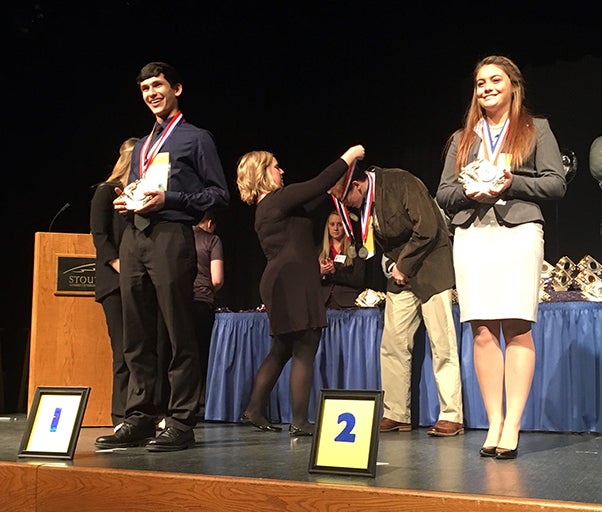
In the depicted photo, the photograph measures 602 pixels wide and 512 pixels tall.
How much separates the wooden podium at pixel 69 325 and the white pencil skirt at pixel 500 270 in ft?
7.32

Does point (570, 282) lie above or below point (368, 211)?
below

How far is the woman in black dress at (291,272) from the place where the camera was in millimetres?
3760

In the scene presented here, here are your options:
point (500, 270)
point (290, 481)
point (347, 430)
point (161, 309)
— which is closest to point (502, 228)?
point (500, 270)

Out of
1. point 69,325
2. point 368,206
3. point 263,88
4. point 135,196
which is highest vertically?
point 263,88

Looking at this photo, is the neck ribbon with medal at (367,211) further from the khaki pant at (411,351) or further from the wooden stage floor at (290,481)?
the wooden stage floor at (290,481)

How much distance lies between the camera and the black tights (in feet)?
12.3

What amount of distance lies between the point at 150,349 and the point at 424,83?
13.8 feet

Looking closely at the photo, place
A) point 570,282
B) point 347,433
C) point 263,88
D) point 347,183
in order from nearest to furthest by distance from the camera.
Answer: point 347,433 < point 347,183 < point 570,282 < point 263,88

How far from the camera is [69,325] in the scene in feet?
14.5

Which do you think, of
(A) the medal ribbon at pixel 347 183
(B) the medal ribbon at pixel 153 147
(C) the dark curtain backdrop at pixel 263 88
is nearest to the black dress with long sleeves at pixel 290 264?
(A) the medal ribbon at pixel 347 183

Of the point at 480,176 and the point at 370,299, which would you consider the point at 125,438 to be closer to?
the point at 480,176

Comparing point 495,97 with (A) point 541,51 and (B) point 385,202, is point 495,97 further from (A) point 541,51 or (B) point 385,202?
(A) point 541,51

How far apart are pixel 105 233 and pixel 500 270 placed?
74.6 inches

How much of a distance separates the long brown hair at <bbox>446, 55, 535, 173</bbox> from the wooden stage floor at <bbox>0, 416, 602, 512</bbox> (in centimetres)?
102
